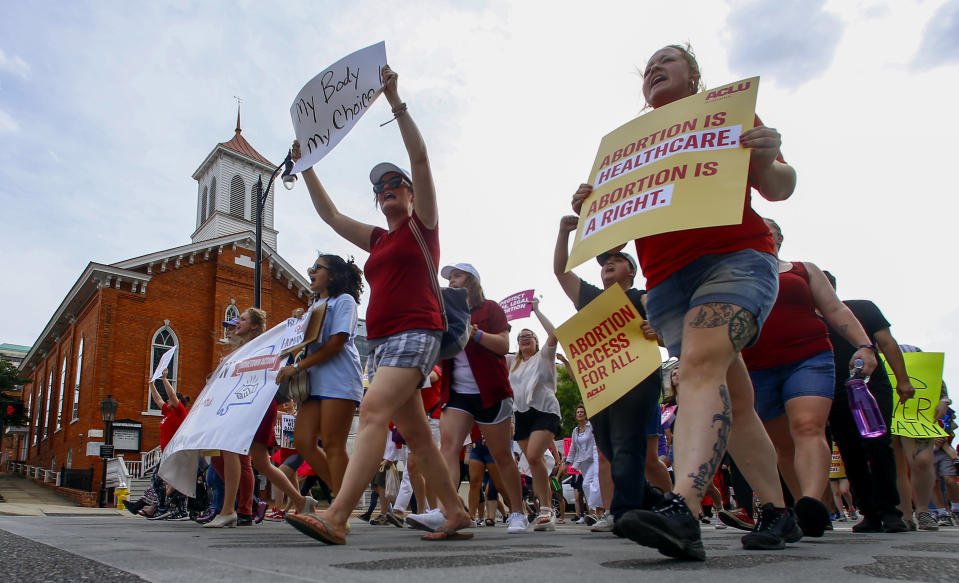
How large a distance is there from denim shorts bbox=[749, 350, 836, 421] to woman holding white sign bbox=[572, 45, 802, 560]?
927 mm

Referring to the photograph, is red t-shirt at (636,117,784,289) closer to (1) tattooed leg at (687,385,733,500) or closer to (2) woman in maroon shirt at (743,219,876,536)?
(1) tattooed leg at (687,385,733,500)

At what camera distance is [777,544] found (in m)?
2.64

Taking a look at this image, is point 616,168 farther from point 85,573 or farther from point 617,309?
point 85,573

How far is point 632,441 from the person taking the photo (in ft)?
13.8

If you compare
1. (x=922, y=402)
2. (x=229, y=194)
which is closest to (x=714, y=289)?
(x=922, y=402)

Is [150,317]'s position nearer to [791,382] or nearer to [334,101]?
[334,101]

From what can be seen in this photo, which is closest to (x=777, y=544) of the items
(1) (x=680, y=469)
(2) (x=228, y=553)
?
(1) (x=680, y=469)

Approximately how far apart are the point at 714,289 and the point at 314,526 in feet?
5.99

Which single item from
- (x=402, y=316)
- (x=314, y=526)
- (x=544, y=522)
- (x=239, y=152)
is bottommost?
(x=544, y=522)

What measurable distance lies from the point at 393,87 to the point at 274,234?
32.8 metres

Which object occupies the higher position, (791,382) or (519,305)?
(519,305)

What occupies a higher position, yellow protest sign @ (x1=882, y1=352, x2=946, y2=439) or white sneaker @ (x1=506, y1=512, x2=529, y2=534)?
yellow protest sign @ (x1=882, y1=352, x2=946, y2=439)

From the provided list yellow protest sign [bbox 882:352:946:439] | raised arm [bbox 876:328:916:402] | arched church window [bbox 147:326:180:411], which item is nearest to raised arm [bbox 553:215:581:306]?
raised arm [bbox 876:328:916:402]

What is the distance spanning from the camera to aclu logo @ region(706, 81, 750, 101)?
2.66 m
